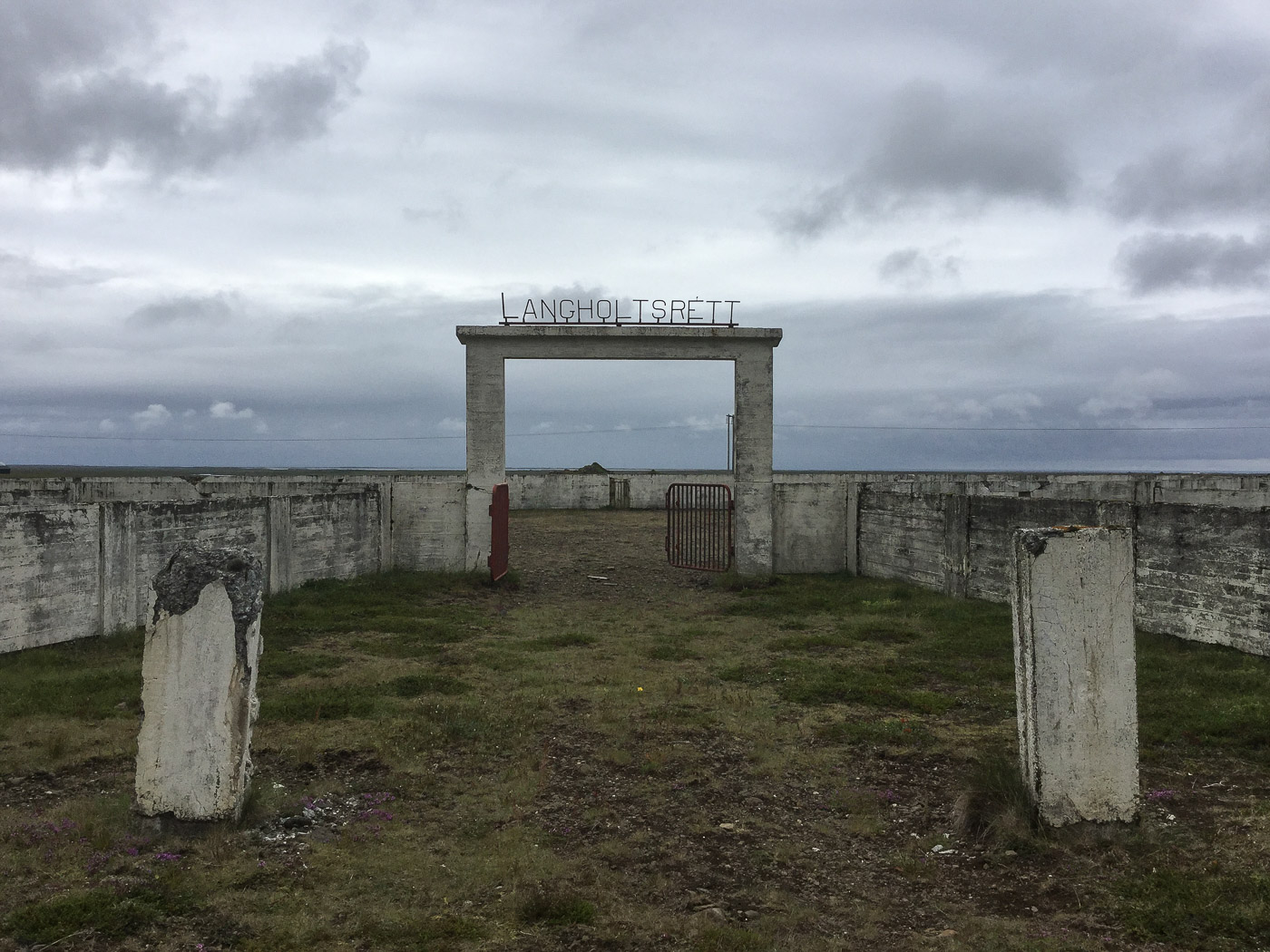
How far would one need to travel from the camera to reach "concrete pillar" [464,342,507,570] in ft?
52.9

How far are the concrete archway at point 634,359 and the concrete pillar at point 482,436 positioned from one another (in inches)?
0.7

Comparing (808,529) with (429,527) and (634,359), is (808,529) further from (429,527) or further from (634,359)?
(429,527)

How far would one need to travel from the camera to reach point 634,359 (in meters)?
16.7

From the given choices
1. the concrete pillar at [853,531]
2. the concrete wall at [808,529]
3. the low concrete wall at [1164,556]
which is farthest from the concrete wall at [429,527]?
the low concrete wall at [1164,556]

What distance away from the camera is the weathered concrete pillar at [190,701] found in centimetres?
507

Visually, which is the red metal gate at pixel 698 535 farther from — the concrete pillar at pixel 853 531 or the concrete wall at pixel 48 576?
the concrete wall at pixel 48 576

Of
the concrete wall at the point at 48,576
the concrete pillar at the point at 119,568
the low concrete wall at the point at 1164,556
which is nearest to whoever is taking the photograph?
the low concrete wall at the point at 1164,556

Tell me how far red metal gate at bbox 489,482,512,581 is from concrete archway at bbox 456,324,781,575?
0.86ft

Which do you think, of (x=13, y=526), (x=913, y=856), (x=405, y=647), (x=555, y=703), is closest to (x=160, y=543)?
(x=13, y=526)

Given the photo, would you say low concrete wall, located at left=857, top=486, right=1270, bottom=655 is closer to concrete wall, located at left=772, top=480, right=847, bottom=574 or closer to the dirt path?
concrete wall, located at left=772, top=480, right=847, bottom=574

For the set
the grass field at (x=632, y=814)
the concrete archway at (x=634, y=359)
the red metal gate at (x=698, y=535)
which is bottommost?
the grass field at (x=632, y=814)

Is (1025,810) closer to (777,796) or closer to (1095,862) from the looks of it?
(1095,862)

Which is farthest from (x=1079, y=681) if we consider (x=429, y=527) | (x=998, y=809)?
(x=429, y=527)

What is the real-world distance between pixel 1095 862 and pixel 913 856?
100cm
